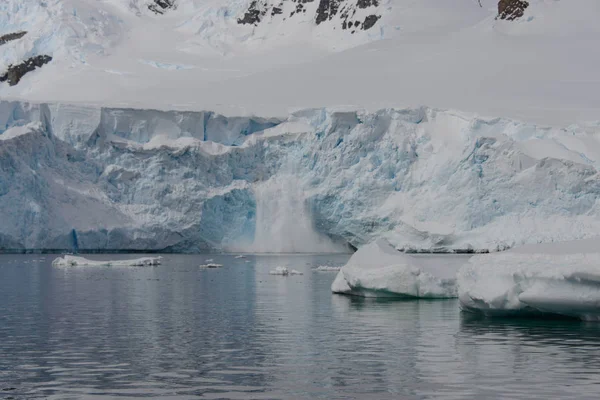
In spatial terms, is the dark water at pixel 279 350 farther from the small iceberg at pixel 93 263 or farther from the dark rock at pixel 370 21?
the dark rock at pixel 370 21

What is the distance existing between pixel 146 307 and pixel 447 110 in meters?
22.8

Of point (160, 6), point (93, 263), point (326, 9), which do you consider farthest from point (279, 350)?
point (160, 6)

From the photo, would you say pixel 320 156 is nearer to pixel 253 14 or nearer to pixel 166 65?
pixel 166 65

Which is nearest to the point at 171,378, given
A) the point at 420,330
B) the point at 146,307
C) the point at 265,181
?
the point at 420,330

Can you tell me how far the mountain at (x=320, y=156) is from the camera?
102ft

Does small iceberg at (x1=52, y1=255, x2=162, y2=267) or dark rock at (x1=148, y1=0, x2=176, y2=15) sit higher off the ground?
dark rock at (x1=148, y1=0, x2=176, y2=15)

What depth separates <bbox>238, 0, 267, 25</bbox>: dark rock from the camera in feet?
191

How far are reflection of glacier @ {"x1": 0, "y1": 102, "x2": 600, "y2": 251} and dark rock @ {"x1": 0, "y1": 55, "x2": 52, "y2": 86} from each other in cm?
1963

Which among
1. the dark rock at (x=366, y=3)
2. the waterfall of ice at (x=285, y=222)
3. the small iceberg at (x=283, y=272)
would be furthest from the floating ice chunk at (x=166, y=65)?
the small iceberg at (x=283, y=272)

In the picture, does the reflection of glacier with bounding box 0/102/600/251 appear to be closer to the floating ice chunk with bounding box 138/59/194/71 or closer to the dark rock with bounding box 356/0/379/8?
the floating ice chunk with bounding box 138/59/194/71

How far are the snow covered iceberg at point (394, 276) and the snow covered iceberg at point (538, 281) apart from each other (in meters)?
2.82

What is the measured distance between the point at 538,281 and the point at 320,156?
77.6 feet

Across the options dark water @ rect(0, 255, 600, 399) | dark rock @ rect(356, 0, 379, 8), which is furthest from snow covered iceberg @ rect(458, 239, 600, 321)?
dark rock @ rect(356, 0, 379, 8)

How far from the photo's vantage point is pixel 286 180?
35312 millimetres
